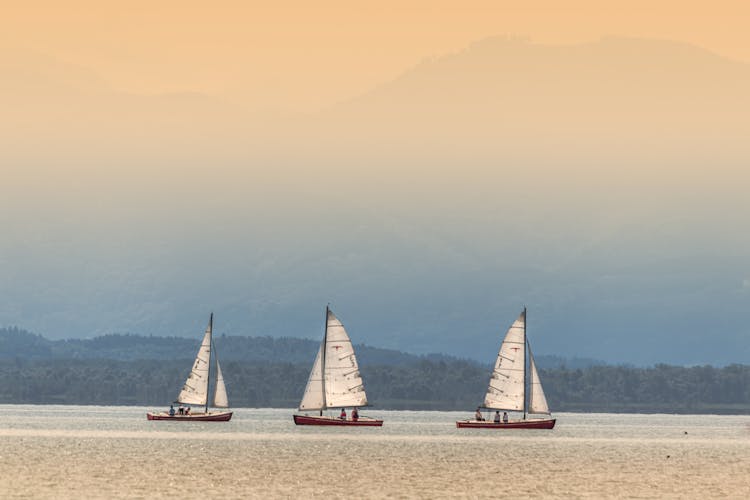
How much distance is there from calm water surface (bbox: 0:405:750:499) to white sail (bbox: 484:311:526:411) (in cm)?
479

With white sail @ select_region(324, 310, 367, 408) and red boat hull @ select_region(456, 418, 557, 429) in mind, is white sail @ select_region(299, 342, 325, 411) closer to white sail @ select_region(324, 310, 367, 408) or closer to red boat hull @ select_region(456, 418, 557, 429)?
white sail @ select_region(324, 310, 367, 408)

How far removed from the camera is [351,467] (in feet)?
447

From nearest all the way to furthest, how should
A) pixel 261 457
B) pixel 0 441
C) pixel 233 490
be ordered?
pixel 233 490
pixel 261 457
pixel 0 441

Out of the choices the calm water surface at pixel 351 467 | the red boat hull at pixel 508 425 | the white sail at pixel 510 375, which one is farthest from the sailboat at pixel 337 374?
the white sail at pixel 510 375

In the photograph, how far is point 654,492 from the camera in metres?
116

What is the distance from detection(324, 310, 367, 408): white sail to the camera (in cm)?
19151

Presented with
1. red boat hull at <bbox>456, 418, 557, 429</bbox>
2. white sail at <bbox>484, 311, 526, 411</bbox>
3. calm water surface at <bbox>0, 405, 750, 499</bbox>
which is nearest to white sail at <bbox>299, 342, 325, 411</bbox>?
calm water surface at <bbox>0, 405, 750, 499</bbox>

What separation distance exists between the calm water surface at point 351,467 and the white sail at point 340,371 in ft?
16.1

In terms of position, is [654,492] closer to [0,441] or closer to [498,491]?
[498,491]

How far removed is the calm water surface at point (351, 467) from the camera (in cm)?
11181

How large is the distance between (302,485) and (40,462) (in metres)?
29.6

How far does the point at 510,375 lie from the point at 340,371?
19.6 meters

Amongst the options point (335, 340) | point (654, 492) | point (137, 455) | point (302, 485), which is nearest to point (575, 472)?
point (654, 492)

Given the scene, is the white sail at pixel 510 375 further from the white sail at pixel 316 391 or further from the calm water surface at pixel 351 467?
the white sail at pixel 316 391
